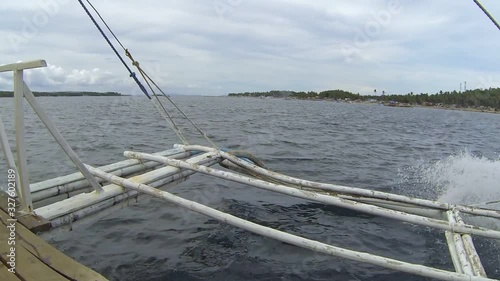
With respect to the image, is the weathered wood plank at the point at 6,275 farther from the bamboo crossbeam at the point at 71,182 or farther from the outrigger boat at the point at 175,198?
the bamboo crossbeam at the point at 71,182

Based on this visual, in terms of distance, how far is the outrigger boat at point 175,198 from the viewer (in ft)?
12.8

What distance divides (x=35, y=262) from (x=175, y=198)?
1.96m

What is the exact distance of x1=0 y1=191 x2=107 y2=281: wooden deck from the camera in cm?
297

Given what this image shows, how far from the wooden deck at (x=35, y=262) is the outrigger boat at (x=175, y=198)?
359mm

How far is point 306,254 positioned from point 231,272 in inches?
54.7

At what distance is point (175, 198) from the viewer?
488cm

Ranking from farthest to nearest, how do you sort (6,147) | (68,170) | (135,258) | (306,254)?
(68,170) < (306,254) < (135,258) < (6,147)

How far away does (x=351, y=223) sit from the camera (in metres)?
7.23

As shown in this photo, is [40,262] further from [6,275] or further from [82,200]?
[82,200]

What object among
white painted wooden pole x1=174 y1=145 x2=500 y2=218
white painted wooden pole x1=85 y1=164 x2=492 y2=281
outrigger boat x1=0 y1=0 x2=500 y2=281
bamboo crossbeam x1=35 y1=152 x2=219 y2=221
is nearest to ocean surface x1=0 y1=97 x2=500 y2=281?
bamboo crossbeam x1=35 y1=152 x2=219 y2=221

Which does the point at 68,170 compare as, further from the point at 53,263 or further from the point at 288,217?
the point at 53,263

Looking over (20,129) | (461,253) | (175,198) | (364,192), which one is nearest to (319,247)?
(461,253)

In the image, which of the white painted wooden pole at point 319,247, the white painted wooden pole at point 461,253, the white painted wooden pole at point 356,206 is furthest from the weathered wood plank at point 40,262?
the white painted wooden pole at point 461,253

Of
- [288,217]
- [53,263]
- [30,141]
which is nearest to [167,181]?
[288,217]
